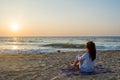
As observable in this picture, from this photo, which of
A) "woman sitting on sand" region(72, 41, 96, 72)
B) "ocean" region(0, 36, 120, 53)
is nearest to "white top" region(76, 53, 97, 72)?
"woman sitting on sand" region(72, 41, 96, 72)

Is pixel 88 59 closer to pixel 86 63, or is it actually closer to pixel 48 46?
pixel 86 63

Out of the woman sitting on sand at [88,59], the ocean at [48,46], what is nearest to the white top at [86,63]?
the woman sitting on sand at [88,59]

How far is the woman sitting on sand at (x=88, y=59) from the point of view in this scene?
316 inches

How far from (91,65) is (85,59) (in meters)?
0.35

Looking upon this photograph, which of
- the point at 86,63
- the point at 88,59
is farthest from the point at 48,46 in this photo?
the point at 88,59

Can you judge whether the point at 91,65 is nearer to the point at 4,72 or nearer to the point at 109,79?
the point at 109,79

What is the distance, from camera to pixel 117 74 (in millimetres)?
8375

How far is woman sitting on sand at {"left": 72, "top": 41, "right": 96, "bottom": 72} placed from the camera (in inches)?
316

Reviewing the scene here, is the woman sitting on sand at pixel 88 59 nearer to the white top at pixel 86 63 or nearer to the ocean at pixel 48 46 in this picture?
the white top at pixel 86 63

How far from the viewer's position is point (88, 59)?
27.1 ft

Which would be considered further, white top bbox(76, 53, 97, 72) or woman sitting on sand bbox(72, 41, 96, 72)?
white top bbox(76, 53, 97, 72)

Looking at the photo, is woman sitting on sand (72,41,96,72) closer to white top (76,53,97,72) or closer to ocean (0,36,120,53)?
white top (76,53,97,72)

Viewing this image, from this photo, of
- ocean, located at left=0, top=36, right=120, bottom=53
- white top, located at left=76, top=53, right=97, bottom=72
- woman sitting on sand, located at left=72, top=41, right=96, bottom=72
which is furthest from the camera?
ocean, located at left=0, top=36, right=120, bottom=53

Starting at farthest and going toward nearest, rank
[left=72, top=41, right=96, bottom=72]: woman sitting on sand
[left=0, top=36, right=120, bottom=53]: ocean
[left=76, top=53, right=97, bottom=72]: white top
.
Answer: [left=0, top=36, right=120, bottom=53]: ocean < [left=76, top=53, right=97, bottom=72]: white top < [left=72, top=41, right=96, bottom=72]: woman sitting on sand
